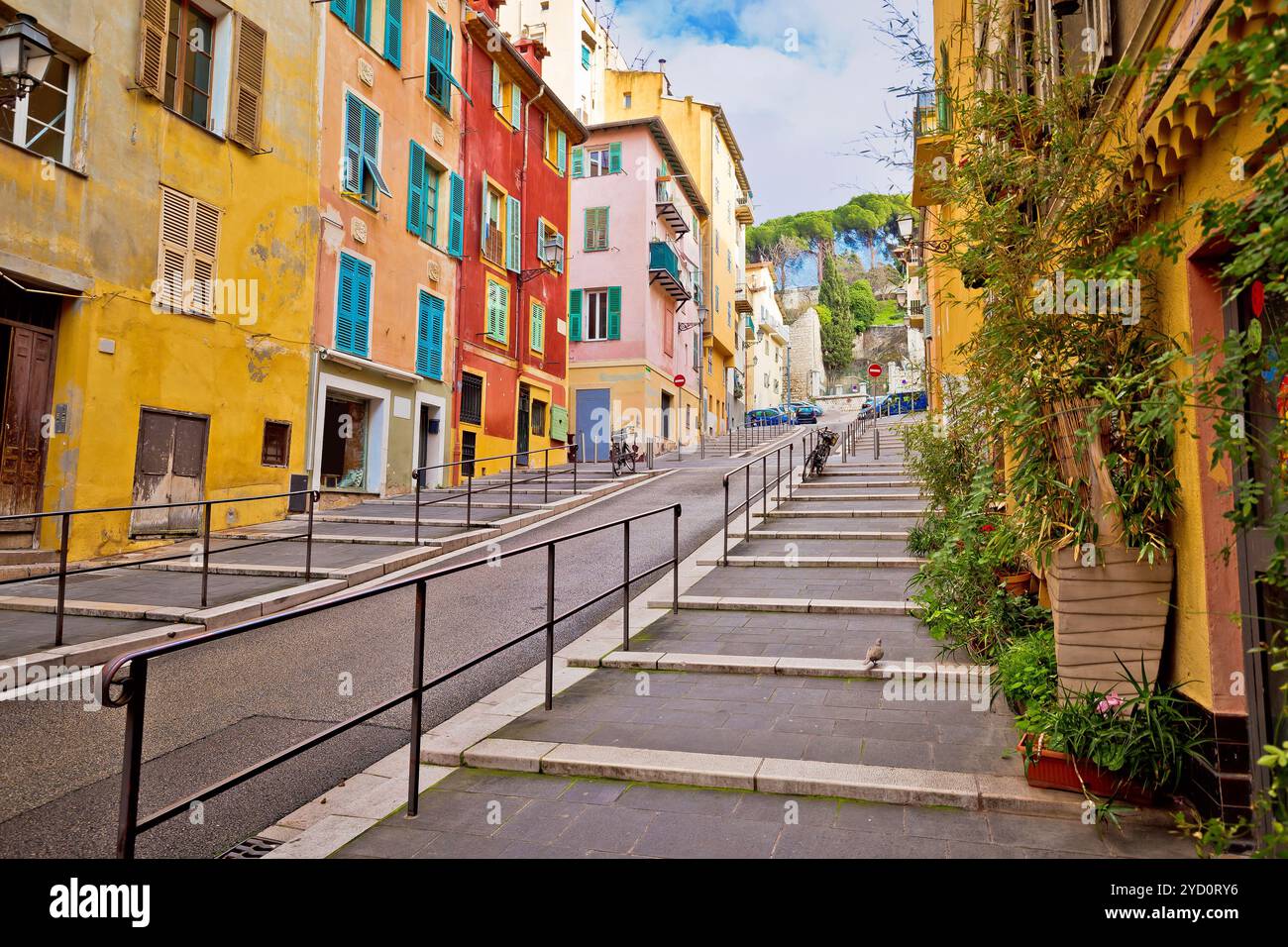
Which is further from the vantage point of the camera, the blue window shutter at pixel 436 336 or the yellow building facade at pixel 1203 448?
the blue window shutter at pixel 436 336

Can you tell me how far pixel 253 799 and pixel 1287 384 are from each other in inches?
177

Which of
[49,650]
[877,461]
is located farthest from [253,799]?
[877,461]

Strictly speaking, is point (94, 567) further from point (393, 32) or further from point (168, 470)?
point (393, 32)

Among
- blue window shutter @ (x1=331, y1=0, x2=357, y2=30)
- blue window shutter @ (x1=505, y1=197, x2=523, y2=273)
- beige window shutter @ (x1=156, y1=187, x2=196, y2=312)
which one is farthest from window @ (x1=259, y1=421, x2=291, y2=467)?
blue window shutter @ (x1=505, y1=197, x2=523, y2=273)

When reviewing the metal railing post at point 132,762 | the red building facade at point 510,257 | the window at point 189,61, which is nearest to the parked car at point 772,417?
the red building facade at point 510,257

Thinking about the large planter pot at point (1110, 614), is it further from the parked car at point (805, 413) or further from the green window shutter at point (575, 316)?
the parked car at point (805, 413)

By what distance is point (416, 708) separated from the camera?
3633mm

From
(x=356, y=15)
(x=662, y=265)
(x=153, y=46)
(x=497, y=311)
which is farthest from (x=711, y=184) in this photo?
(x=153, y=46)

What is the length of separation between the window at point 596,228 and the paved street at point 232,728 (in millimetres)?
26479

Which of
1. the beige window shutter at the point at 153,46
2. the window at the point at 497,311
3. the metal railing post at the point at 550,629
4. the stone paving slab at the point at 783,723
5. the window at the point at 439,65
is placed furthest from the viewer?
the window at the point at 497,311

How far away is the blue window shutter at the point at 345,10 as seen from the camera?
15.4 m

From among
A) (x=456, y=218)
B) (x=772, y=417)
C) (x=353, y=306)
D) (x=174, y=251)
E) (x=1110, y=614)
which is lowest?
(x=1110, y=614)

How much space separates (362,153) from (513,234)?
6.96 meters

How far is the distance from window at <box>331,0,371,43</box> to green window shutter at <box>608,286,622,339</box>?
15.1 meters
